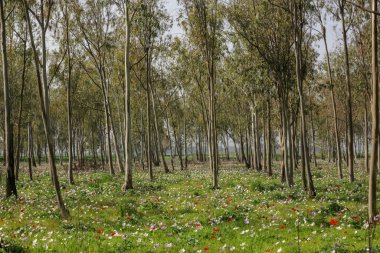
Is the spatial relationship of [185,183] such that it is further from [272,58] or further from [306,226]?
[306,226]

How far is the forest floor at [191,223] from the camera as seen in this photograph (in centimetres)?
891

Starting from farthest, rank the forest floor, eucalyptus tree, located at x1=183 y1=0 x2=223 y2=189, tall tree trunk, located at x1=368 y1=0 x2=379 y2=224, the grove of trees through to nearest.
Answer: eucalyptus tree, located at x1=183 y1=0 x2=223 y2=189 < the grove of trees < tall tree trunk, located at x1=368 y1=0 x2=379 y2=224 < the forest floor

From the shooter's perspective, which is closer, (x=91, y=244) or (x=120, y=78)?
(x=91, y=244)

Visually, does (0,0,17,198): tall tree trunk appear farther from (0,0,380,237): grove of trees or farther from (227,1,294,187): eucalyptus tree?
(227,1,294,187): eucalyptus tree

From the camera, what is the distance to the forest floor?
29.2ft

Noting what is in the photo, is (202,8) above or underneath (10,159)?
above

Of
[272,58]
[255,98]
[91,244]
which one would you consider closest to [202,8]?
[272,58]

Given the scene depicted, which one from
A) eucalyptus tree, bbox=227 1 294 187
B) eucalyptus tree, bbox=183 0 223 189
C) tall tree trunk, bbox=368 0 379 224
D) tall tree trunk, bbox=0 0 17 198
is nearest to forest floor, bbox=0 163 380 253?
tall tree trunk, bbox=0 0 17 198

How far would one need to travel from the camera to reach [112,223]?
1263 centimetres

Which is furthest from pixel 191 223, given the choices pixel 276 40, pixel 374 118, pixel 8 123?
pixel 276 40

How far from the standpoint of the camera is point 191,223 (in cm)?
1223

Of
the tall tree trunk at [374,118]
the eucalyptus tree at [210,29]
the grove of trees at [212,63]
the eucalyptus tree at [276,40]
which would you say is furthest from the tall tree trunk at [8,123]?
the tall tree trunk at [374,118]

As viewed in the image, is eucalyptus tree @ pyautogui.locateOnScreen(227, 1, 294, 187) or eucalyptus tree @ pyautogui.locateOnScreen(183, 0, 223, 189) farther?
eucalyptus tree @ pyautogui.locateOnScreen(183, 0, 223, 189)

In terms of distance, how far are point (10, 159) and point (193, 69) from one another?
22110 mm
